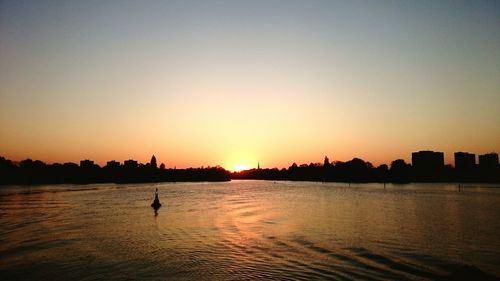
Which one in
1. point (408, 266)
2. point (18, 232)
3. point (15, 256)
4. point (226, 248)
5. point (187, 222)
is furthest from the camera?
point (187, 222)

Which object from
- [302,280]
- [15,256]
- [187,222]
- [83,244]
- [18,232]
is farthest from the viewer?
[187,222]

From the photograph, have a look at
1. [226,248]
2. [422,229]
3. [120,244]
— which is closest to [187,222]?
[120,244]

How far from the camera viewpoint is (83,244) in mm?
33531

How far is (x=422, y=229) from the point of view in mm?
43438

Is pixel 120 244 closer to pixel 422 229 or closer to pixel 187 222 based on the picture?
pixel 187 222

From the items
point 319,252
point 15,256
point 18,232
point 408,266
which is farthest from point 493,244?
point 18,232

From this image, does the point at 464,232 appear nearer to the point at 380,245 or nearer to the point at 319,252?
the point at 380,245

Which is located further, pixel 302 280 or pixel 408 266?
pixel 408 266

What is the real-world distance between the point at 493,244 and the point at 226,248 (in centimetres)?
2655

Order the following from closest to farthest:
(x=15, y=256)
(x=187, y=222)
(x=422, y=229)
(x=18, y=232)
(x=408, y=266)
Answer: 1. (x=408, y=266)
2. (x=15, y=256)
3. (x=18, y=232)
4. (x=422, y=229)
5. (x=187, y=222)

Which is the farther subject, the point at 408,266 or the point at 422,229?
the point at 422,229

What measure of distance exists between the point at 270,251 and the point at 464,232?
88.5 feet

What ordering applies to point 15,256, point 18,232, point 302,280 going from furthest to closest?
1. point 18,232
2. point 15,256
3. point 302,280

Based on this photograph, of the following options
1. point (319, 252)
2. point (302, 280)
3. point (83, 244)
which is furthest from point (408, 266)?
point (83, 244)
